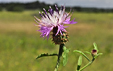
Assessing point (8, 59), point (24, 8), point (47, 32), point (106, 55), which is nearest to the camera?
point (47, 32)

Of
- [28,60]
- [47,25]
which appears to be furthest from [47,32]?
[28,60]

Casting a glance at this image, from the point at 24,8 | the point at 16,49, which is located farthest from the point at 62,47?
the point at 24,8

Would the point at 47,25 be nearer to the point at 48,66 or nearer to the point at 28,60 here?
the point at 48,66

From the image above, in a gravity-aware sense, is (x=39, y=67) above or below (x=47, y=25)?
below

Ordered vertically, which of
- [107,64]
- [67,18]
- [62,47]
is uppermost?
[67,18]

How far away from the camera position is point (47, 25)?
1.47 metres

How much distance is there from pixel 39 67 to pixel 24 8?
161ft

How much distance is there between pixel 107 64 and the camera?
664cm

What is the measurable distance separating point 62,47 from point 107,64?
574cm

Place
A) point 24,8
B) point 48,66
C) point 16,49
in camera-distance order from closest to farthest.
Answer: point 48,66
point 16,49
point 24,8

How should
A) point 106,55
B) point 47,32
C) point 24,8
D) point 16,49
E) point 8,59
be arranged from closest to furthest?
point 47,32 → point 8,59 → point 106,55 → point 16,49 → point 24,8

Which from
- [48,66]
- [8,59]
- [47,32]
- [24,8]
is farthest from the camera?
[24,8]

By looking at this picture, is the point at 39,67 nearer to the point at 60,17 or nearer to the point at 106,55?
the point at 106,55

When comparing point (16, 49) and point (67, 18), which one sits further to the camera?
point (16, 49)
